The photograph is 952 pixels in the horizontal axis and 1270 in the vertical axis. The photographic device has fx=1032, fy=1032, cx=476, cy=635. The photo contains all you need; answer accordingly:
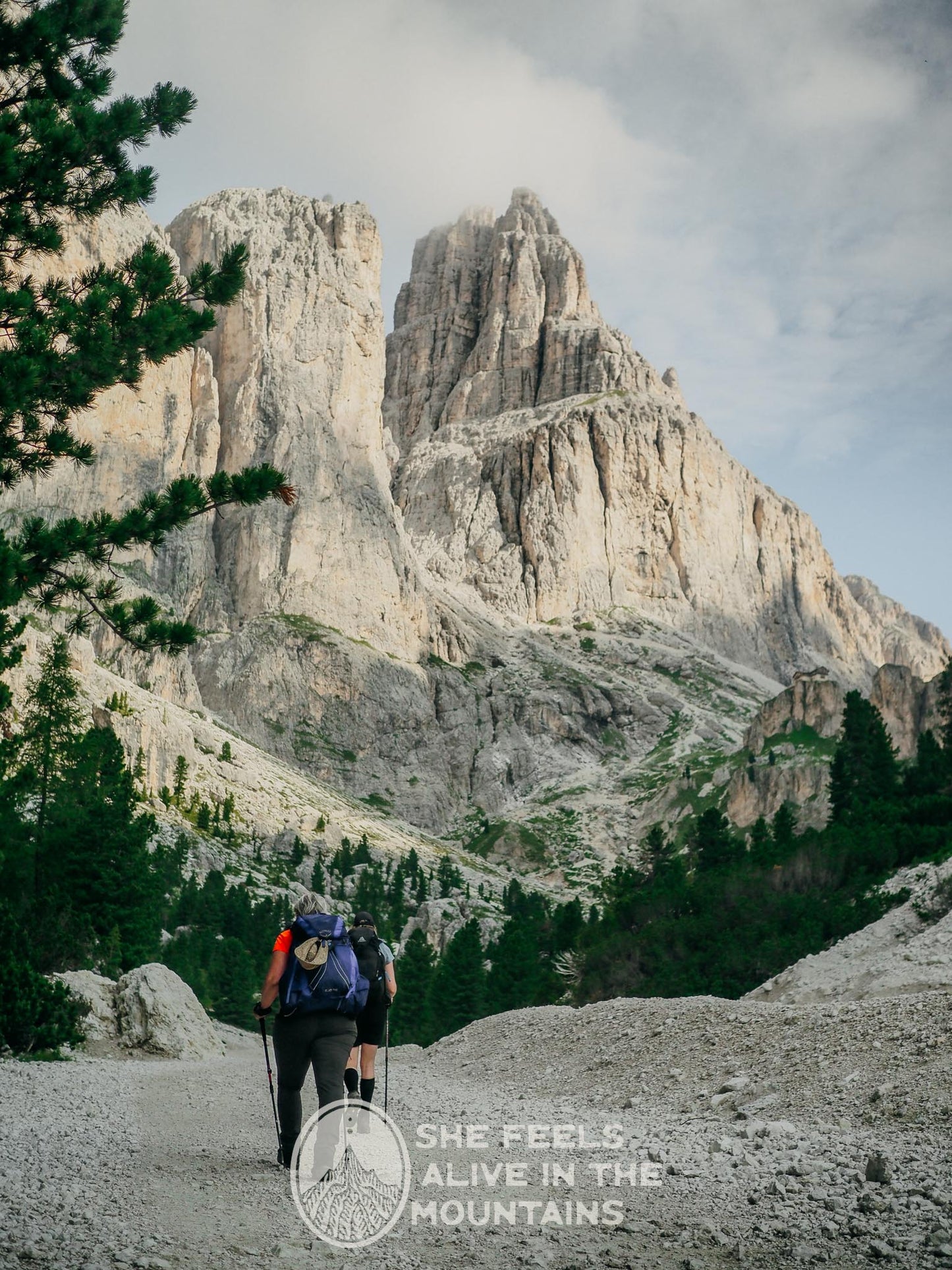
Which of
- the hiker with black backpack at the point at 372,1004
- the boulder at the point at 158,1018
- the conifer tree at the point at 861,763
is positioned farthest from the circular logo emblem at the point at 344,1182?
the conifer tree at the point at 861,763

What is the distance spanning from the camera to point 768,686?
618 feet

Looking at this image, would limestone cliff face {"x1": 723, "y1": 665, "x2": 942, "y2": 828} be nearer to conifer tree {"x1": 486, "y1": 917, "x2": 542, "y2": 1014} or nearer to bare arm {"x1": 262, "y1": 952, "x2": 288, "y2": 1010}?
conifer tree {"x1": 486, "y1": 917, "x2": 542, "y2": 1014}

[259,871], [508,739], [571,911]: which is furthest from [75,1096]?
[508,739]

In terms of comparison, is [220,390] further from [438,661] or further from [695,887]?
[695,887]

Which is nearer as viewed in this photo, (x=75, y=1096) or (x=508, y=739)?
(x=75, y=1096)

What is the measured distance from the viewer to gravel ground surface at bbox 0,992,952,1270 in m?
6.61

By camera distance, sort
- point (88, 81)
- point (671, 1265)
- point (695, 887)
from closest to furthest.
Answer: point (671, 1265)
point (88, 81)
point (695, 887)

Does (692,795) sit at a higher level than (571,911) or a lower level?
higher

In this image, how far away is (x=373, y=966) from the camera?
10953mm

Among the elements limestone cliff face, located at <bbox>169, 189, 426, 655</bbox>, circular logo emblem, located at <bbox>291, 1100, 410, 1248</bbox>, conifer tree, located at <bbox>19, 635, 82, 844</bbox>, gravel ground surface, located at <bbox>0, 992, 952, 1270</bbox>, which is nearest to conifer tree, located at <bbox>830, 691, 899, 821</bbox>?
gravel ground surface, located at <bbox>0, 992, 952, 1270</bbox>

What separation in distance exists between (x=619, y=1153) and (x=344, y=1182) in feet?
10.6

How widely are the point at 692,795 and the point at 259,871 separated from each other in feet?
191

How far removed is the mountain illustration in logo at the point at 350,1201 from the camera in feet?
23.1

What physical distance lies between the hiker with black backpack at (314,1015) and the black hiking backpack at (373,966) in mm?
2337
